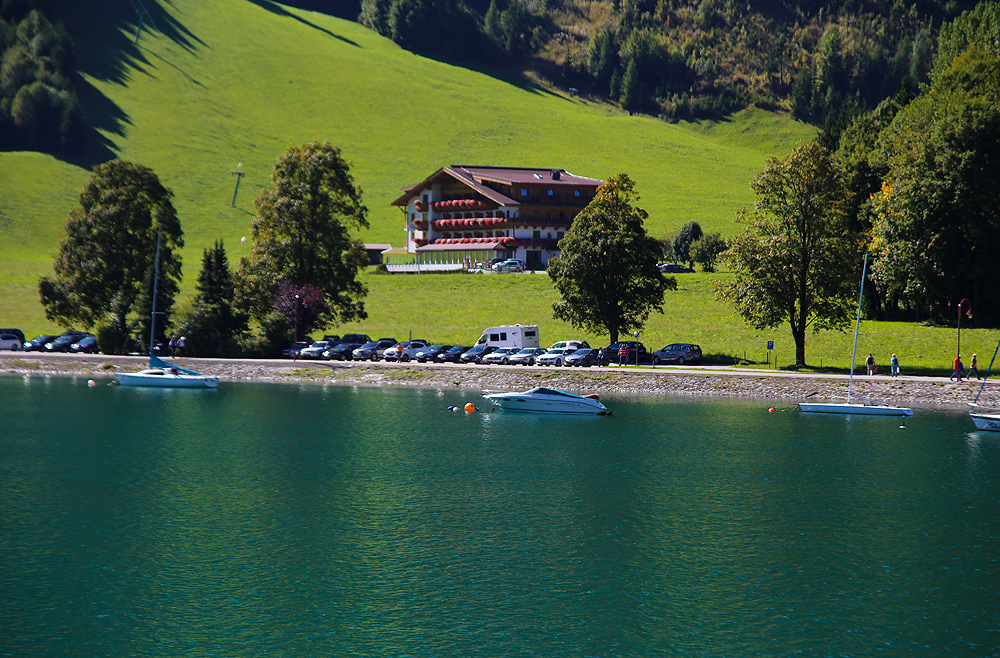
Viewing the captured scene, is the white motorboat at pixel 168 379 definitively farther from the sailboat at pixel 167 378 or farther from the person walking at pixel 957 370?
the person walking at pixel 957 370

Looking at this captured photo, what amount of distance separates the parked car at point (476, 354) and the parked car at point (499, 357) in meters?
0.46

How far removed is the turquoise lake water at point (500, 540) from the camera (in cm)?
2178

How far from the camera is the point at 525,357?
74750 millimetres

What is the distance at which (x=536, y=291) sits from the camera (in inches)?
4023

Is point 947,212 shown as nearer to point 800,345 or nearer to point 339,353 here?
point 800,345

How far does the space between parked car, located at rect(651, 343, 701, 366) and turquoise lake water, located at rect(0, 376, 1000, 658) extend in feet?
63.6

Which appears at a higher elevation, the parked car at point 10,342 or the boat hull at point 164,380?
the parked car at point 10,342

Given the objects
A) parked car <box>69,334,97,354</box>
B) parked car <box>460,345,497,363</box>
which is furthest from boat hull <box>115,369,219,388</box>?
parked car <box>460,345,497,363</box>

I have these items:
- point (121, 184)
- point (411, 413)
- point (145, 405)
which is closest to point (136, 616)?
point (411, 413)

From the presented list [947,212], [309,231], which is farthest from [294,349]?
[947,212]

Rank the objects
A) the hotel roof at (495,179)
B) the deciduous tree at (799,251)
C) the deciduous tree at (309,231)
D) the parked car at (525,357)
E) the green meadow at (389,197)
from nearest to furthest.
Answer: the deciduous tree at (799,251), the parked car at (525,357), the deciduous tree at (309,231), the green meadow at (389,197), the hotel roof at (495,179)

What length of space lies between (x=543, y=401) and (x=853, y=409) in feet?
66.8

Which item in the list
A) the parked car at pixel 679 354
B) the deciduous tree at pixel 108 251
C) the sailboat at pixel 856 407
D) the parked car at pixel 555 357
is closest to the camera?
the sailboat at pixel 856 407

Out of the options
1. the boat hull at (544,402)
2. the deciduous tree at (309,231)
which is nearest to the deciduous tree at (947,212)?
the boat hull at (544,402)
